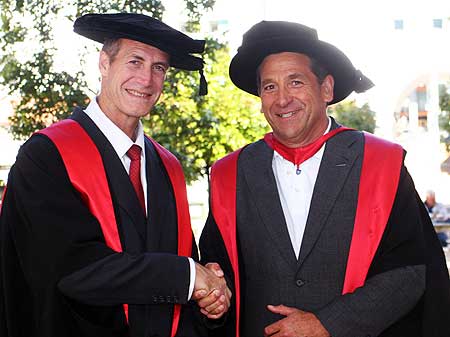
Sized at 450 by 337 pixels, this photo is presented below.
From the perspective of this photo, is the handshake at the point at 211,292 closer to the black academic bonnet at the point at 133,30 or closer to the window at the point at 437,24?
the black academic bonnet at the point at 133,30

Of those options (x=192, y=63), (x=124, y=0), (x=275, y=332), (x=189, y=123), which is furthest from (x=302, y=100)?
(x=189, y=123)

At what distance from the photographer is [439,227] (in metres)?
13.6

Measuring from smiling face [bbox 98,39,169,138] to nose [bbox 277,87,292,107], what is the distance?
1.99 ft

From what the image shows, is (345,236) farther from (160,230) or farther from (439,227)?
(439,227)

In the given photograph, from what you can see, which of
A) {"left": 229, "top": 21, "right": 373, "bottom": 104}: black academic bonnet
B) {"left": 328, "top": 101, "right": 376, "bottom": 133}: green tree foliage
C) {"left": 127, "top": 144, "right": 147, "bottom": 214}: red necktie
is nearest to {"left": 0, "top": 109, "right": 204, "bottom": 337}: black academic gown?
{"left": 127, "top": 144, "right": 147, "bottom": 214}: red necktie

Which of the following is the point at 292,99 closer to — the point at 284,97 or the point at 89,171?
the point at 284,97

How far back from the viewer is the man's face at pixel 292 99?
142 inches

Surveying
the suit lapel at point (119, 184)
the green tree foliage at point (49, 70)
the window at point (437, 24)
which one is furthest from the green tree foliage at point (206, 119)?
the window at point (437, 24)

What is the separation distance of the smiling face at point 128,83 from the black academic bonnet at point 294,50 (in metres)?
0.49

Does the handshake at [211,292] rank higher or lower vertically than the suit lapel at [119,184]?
lower

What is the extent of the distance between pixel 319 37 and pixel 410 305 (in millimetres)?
1364

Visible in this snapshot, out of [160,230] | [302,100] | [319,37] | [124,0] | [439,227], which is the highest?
[124,0]

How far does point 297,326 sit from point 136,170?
3.30ft

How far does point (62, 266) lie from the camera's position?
297cm
